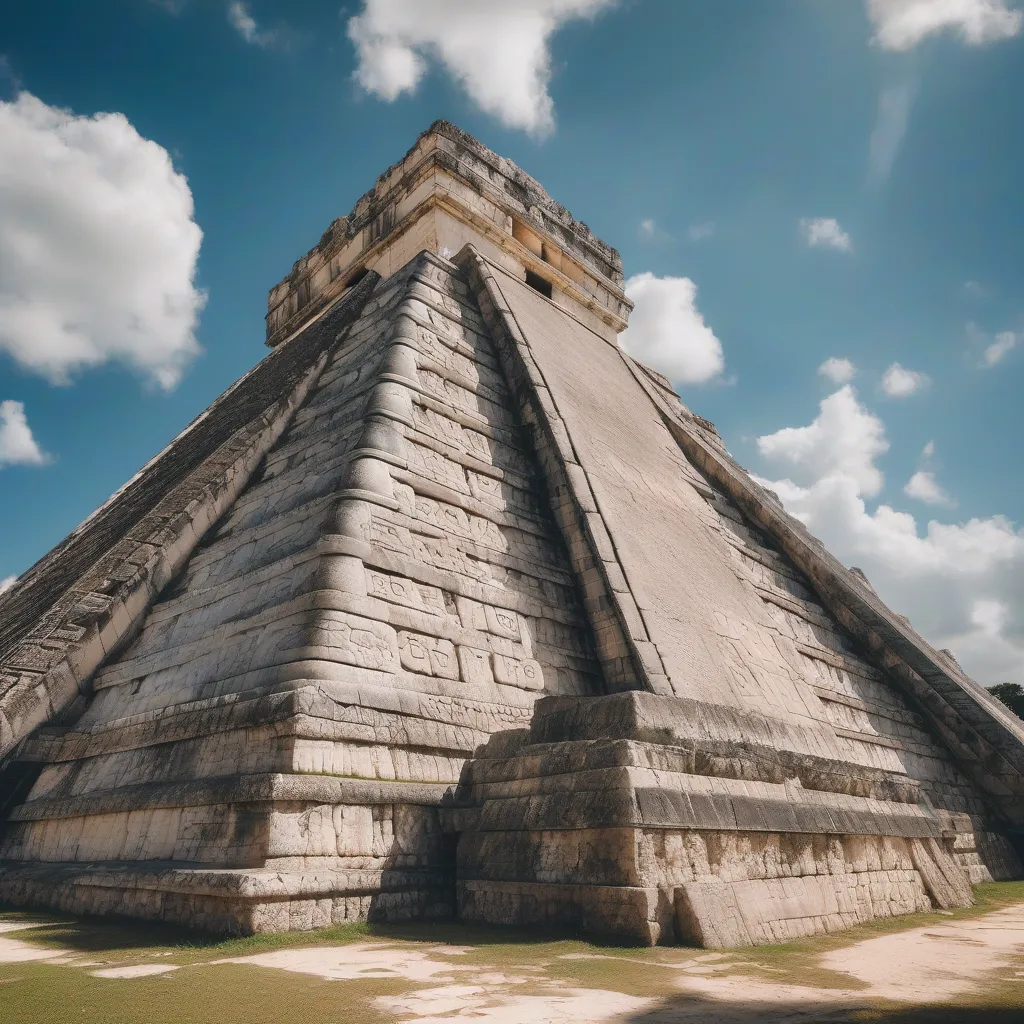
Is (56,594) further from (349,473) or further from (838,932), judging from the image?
(838,932)

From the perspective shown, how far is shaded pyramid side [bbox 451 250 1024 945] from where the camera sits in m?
4.40

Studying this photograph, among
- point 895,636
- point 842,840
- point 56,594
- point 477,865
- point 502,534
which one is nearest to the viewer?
point 477,865

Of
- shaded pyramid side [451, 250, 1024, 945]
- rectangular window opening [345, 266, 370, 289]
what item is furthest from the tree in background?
rectangular window opening [345, 266, 370, 289]

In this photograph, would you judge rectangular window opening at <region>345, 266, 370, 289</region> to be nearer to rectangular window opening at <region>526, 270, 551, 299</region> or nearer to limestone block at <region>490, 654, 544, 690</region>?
rectangular window opening at <region>526, 270, 551, 299</region>

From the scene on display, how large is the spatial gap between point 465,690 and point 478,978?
8.46 ft

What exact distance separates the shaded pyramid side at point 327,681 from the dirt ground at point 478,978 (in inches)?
15.8

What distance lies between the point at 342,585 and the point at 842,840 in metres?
3.73

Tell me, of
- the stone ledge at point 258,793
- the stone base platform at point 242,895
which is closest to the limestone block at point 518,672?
the stone ledge at point 258,793

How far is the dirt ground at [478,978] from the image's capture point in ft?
9.25

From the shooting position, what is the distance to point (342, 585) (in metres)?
5.47

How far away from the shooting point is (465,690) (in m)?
5.83

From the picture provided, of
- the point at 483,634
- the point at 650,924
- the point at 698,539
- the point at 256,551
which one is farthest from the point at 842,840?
the point at 256,551

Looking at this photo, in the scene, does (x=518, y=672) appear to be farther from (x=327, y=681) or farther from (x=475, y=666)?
(x=327, y=681)

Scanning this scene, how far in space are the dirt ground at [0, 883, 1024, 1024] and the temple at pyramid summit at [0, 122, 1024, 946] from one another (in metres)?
0.31
